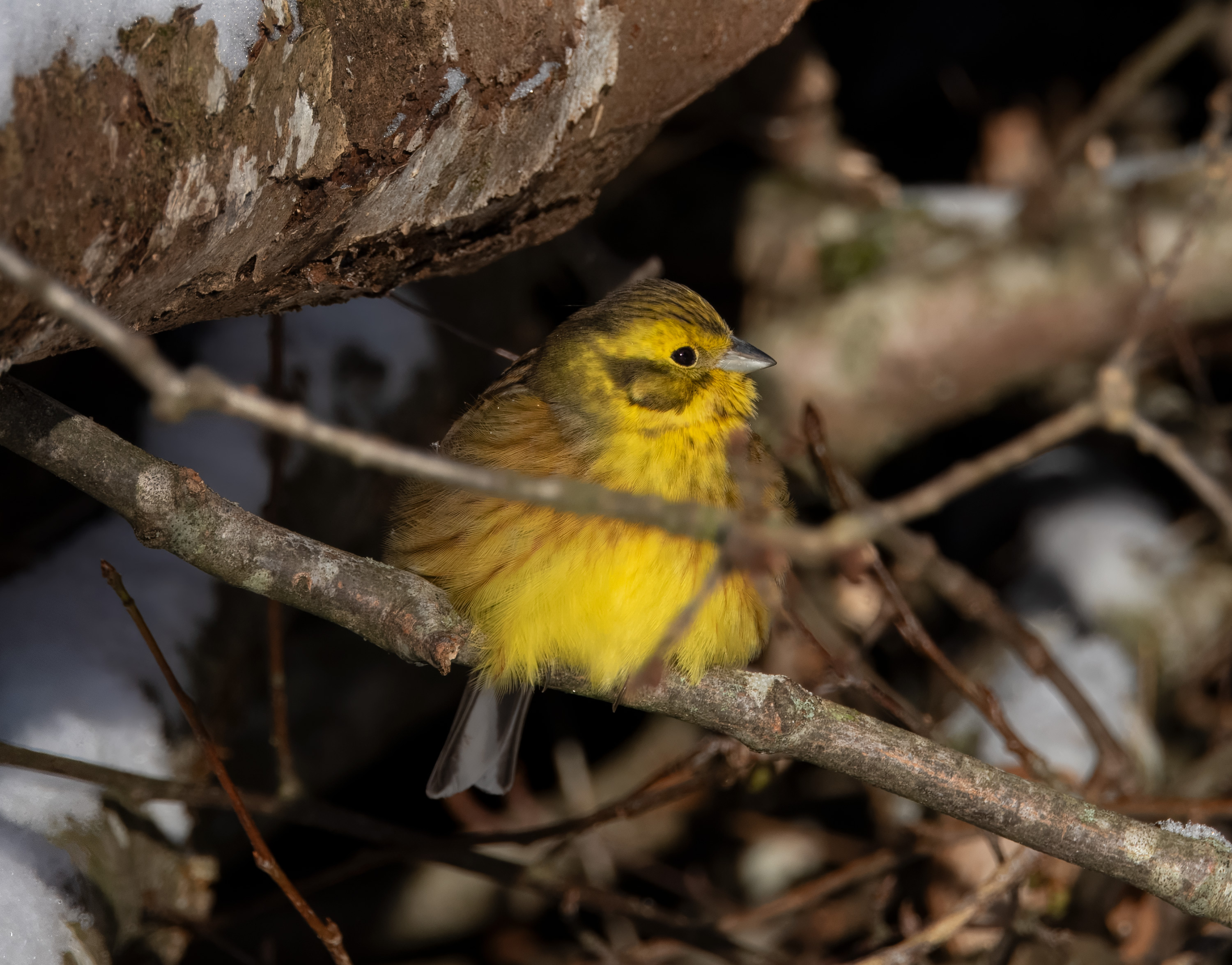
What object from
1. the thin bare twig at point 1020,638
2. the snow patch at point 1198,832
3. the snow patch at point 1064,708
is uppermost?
the snow patch at point 1064,708

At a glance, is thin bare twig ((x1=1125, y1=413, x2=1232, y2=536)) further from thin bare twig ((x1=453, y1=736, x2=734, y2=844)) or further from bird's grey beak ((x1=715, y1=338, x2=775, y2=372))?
thin bare twig ((x1=453, y1=736, x2=734, y2=844))

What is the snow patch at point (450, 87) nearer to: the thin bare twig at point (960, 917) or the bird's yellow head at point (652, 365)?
the bird's yellow head at point (652, 365)

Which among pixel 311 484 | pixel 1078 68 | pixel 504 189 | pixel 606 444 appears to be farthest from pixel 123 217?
pixel 1078 68

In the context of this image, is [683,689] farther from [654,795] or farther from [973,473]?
[973,473]

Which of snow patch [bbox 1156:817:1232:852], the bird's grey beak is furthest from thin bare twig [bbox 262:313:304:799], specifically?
snow patch [bbox 1156:817:1232:852]

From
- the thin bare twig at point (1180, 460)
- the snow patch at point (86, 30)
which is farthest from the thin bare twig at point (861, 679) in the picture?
the snow patch at point (86, 30)

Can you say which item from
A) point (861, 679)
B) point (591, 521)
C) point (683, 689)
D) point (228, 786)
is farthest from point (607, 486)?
point (228, 786)
